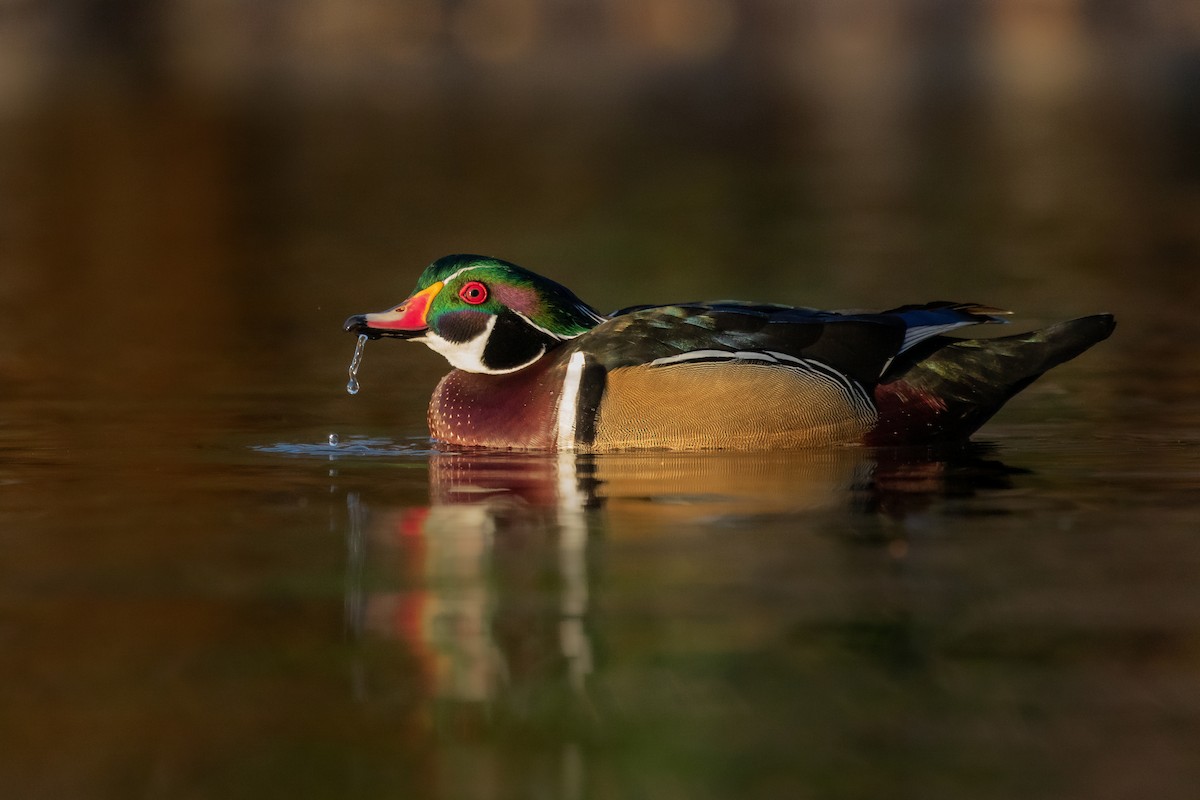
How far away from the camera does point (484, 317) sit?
12.4m

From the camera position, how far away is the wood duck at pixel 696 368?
1181cm

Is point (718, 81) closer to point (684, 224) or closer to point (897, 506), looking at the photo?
point (684, 224)

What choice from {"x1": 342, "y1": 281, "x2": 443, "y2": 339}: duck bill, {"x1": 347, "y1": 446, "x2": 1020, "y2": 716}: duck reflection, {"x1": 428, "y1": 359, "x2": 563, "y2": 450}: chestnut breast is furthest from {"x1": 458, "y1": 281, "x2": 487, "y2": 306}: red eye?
{"x1": 347, "y1": 446, "x2": 1020, "y2": 716}: duck reflection

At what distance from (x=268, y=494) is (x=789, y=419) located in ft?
8.40

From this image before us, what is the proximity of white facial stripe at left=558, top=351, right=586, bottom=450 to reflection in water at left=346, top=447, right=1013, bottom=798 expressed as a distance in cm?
17

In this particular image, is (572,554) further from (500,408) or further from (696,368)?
(500,408)

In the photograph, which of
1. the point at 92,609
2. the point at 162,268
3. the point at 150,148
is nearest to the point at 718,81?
the point at 150,148

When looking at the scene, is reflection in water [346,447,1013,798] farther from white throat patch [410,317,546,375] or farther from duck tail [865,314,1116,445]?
white throat patch [410,317,546,375]

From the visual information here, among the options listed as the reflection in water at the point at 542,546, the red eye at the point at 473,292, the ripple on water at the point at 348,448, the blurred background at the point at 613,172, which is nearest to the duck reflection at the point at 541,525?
the reflection in water at the point at 542,546

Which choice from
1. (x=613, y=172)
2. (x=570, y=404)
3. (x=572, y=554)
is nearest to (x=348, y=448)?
(x=570, y=404)

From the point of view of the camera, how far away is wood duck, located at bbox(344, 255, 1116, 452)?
11.8m

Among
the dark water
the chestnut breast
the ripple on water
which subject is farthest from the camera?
the ripple on water

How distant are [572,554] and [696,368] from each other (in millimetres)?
2781

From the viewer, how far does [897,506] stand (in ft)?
33.3
